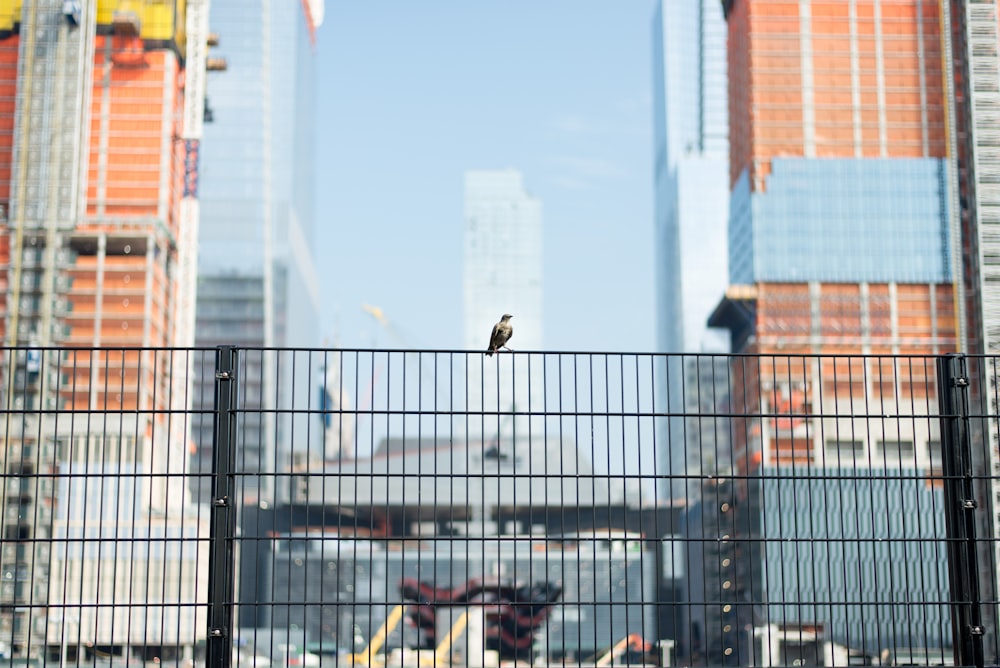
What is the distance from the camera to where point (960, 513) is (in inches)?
595

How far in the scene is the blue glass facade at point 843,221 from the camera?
555ft

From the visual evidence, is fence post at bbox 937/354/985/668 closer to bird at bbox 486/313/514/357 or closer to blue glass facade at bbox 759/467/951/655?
blue glass facade at bbox 759/467/951/655

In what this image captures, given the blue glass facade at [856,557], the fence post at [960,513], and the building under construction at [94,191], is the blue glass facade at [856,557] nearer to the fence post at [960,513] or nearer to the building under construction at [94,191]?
the fence post at [960,513]

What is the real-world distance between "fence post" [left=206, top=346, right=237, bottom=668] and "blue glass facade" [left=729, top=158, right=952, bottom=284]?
158132 mm

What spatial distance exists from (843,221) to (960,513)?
6418 inches

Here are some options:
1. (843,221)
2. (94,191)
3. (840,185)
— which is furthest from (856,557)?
(94,191)

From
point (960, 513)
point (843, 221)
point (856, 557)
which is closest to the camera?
point (960, 513)

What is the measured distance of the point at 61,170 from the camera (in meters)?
159

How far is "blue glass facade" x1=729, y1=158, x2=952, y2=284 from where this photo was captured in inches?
6658

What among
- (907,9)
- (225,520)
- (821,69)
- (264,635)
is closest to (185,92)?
(264,635)

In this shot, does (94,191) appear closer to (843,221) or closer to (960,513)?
(843,221)

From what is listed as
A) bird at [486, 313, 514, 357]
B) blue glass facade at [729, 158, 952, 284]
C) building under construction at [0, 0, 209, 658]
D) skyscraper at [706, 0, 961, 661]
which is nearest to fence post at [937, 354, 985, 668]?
bird at [486, 313, 514, 357]

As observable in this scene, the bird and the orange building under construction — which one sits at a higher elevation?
the orange building under construction

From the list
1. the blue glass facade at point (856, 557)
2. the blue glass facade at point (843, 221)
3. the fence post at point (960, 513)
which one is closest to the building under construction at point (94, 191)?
the blue glass facade at point (843, 221)
